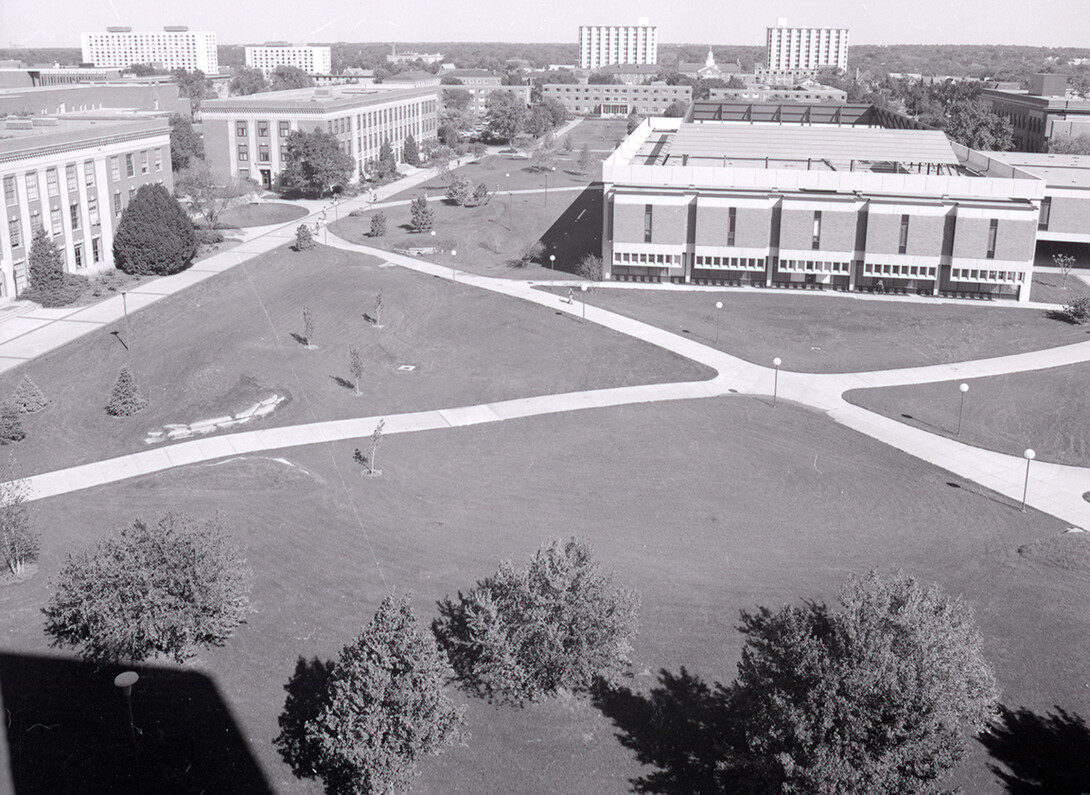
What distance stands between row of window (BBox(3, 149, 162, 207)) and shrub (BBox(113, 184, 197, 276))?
2.76 meters

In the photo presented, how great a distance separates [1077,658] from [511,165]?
94664 mm

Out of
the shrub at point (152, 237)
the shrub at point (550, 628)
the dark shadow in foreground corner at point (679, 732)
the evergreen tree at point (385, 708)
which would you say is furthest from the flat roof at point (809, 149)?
the evergreen tree at point (385, 708)

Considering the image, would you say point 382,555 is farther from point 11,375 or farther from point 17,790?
point 11,375

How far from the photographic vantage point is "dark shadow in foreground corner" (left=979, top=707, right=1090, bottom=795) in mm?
19047

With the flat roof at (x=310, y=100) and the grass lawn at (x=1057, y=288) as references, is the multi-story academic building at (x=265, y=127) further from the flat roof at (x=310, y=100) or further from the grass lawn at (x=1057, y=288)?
the grass lawn at (x=1057, y=288)

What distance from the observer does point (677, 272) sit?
193ft

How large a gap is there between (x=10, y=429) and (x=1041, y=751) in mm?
33179

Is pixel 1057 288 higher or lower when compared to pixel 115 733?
higher

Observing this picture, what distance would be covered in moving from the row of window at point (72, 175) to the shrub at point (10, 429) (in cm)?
1965

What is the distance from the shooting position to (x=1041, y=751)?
19859mm

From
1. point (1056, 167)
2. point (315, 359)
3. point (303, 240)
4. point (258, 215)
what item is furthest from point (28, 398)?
point (1056, 167)

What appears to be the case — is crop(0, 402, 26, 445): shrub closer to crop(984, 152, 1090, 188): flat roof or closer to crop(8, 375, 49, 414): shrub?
crop(8, 375, 49, 414): shrub

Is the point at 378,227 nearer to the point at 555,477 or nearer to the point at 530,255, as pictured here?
the point at 530,255

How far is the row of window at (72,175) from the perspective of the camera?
51.4 meters
